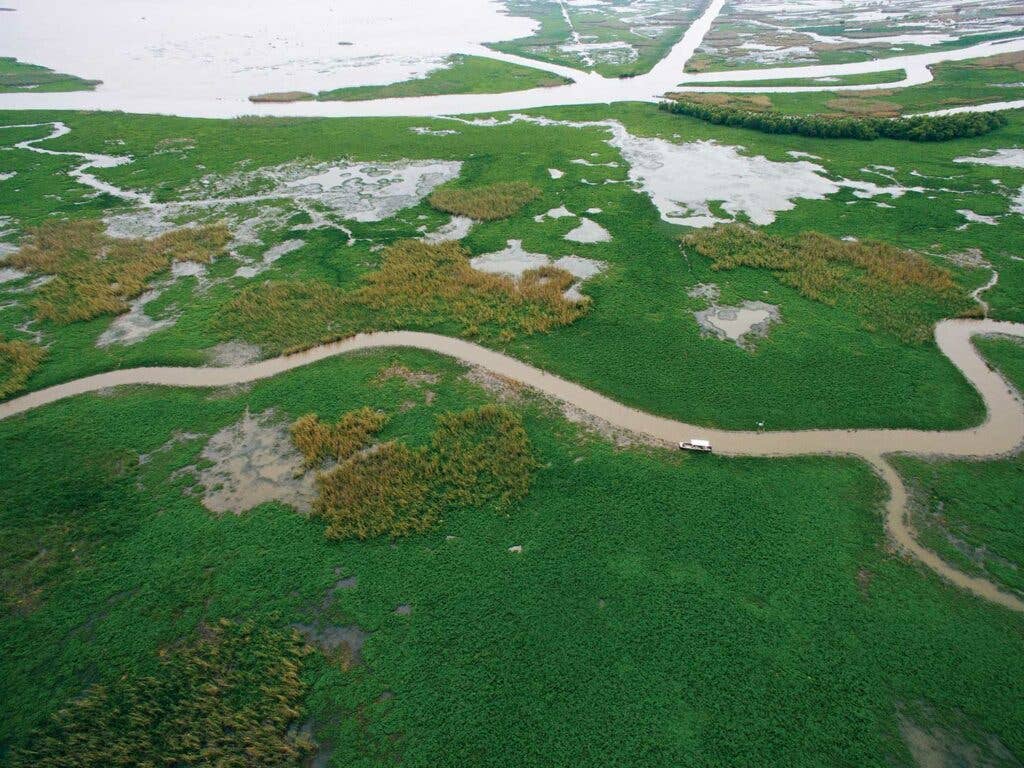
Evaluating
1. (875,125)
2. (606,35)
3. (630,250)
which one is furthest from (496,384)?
(606,35)

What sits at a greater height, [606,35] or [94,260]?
[606,35]

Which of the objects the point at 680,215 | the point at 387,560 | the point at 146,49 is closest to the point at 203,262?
the point at 387,560

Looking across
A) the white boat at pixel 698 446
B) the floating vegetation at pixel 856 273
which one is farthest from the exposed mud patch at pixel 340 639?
the floating vegetation at pixel 856 273

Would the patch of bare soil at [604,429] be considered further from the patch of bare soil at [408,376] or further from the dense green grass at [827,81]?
the dense green grass at [827,81]

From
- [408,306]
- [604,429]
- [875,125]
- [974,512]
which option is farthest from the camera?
[875,125]

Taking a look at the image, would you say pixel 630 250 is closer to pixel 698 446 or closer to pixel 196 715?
pixel 698 446

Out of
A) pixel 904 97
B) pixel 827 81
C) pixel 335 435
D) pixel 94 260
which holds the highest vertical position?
pixel 827 81

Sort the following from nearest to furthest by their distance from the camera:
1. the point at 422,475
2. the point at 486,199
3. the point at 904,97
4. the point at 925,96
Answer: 1. the point at 422,475
2. the point at 486,199
3. the point at 925,96
4. the point at 904,97
